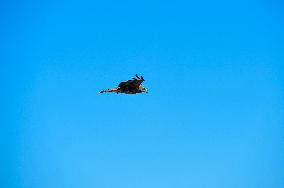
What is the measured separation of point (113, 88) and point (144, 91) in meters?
3.37

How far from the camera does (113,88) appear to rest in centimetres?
4578

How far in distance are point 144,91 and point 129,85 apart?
269cm

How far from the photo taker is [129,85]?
4481cm

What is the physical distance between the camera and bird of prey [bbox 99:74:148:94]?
→ 145 feet

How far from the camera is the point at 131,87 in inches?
1779

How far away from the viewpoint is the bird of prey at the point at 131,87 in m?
44.3

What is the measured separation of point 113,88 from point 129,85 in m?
1.93

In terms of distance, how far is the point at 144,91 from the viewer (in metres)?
47.0
